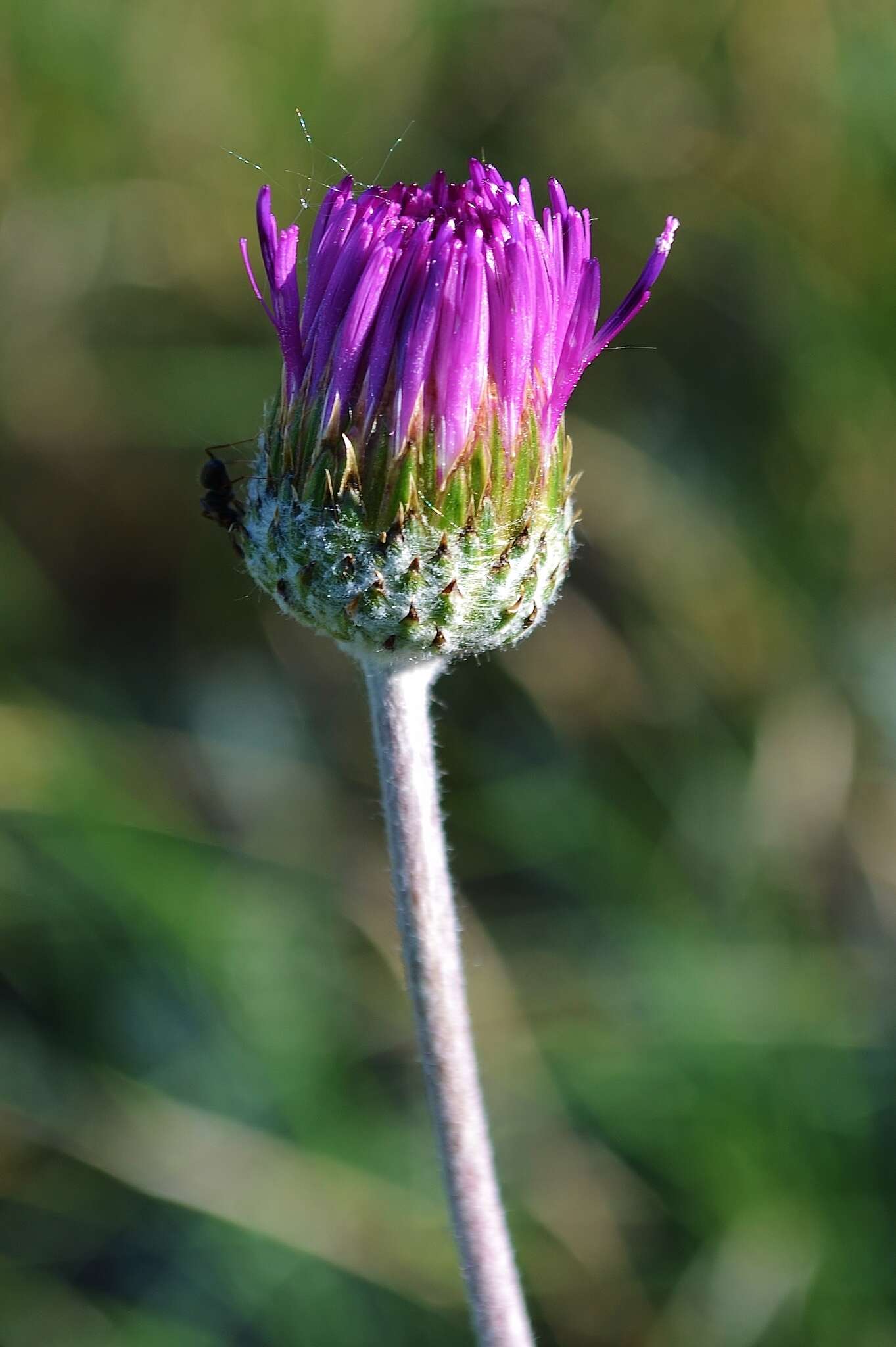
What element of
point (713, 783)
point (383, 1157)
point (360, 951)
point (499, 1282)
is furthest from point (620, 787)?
point (499, 1282)

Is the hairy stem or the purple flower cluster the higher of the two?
the purple flower cluster

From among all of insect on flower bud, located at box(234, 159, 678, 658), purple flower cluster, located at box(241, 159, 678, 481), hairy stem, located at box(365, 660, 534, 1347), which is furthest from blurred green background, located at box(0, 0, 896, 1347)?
purple flower cluster, located at box(241, 159, 678, 481)

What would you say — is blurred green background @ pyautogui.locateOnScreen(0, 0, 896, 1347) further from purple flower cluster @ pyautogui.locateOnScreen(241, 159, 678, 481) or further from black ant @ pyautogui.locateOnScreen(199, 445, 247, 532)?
purple flower cluster @ pyautogui.locateOnScreen(241, 159, 678, 481)

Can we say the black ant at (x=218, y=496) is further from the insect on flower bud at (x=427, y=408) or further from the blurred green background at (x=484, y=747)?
the blurred green background at (x=484, y=747)

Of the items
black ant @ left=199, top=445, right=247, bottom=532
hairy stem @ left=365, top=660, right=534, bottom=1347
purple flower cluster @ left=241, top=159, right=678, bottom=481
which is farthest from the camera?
black ant @ left=199, top=445, right=247, bottom=532

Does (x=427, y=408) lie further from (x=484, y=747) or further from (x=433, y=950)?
(x=484, y=747)

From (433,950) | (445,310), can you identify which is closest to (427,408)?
(445,310)

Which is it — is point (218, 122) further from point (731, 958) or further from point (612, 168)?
point (731, 958)
